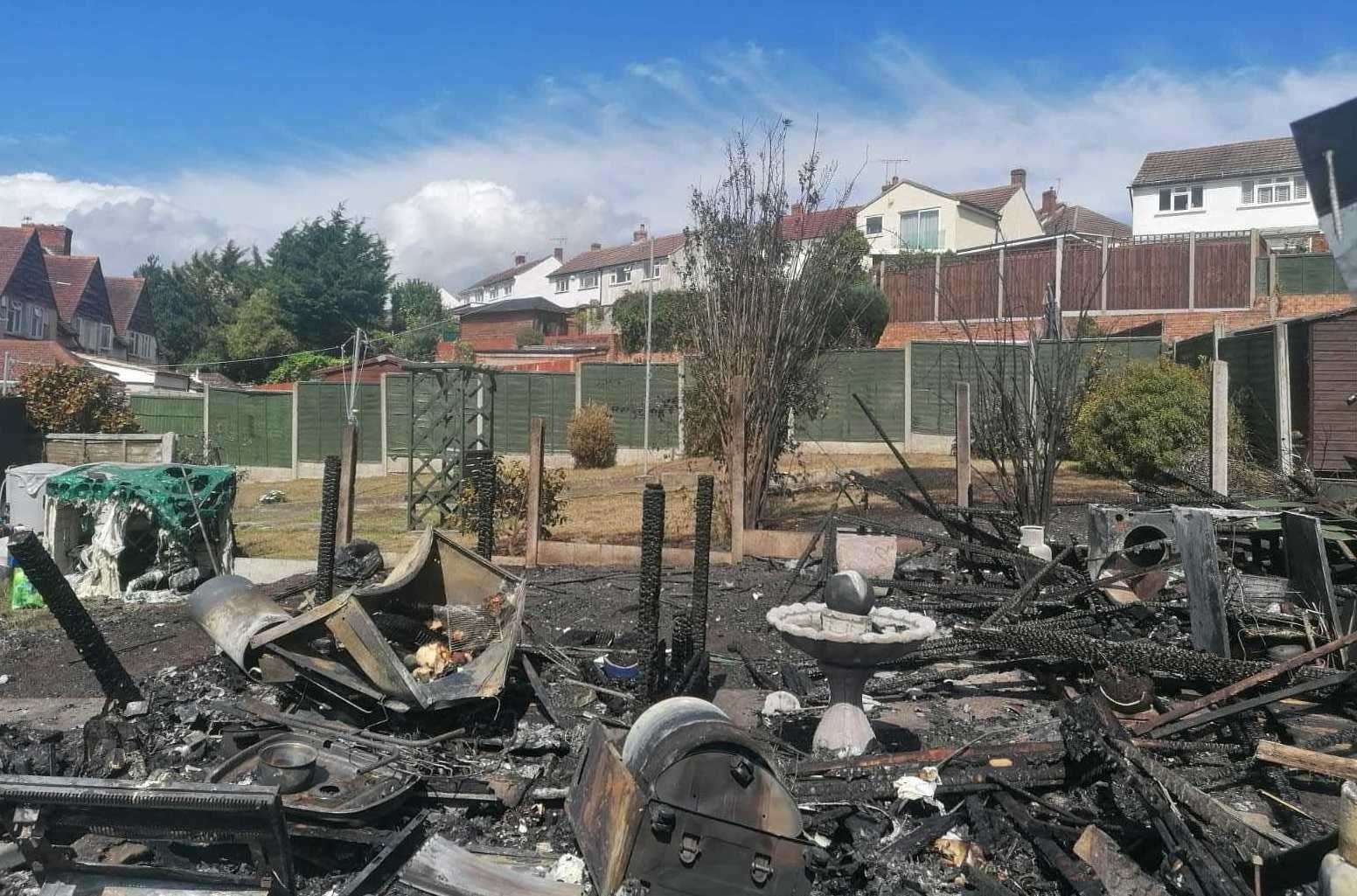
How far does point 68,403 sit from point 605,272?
150ft

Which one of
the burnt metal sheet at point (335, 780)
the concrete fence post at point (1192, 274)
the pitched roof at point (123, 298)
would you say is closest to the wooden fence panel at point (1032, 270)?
the concrete fence post at point (1192, 274)

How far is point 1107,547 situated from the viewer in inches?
320

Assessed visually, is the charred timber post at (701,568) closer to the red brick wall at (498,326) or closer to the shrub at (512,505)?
the shrub at (512,505)

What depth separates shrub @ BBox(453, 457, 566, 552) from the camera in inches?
459

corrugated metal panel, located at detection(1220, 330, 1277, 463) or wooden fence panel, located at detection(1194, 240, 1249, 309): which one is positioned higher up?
wooden fence panel, located at detection(1194, 240, 1249, 309)

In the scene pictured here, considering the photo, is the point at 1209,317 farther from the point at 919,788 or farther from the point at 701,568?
the point at 919,788

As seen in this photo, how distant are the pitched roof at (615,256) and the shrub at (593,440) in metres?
36.4

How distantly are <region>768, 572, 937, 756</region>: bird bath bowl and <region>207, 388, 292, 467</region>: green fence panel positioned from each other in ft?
72.2

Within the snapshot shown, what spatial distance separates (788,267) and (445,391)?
551 centimetres

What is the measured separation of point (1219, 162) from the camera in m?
39.4

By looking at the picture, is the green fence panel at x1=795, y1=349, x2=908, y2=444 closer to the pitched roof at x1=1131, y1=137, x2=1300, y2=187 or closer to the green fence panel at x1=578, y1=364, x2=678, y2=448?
the green fence panel at x1=578, y1=364, x2=678, y2=448

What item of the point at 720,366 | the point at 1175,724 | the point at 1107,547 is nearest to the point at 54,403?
the point at 720,366

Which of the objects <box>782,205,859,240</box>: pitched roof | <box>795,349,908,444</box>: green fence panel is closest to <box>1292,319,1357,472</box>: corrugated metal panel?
<box>782,205,859,240</box>: pitched roof

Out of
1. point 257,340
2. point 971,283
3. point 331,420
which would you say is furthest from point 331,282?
point 971,283
